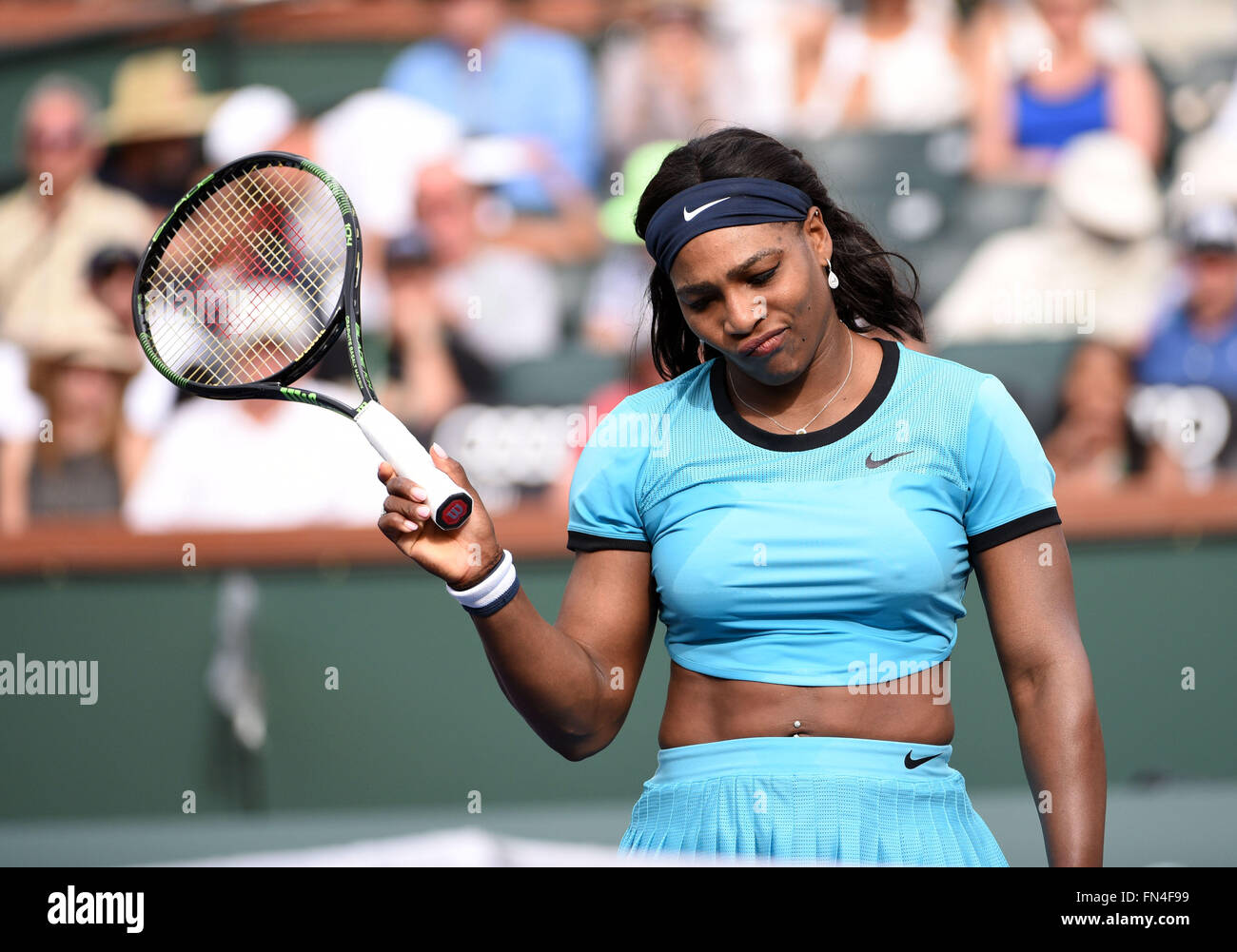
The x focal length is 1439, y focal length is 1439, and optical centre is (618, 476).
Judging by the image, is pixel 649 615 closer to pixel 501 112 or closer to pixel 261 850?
pixel 261 850

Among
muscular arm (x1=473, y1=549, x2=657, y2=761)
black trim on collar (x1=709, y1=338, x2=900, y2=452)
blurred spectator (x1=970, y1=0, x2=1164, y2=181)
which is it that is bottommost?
muscular arm (x1=473, y1=549, x2=657, y2=761)

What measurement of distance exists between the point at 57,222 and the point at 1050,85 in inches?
143

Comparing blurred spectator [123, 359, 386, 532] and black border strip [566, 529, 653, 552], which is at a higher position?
blurred spectator [123, 359, 386, 532]

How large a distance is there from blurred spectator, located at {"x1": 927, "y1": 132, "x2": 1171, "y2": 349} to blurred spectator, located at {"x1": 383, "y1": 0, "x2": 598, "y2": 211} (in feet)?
4.76

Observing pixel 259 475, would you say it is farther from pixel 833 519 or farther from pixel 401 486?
pixel 833 519

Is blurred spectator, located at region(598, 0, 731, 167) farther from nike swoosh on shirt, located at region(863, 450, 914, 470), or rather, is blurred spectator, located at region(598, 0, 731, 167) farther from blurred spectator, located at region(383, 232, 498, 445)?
nike swoosh on shirt, located at region(863, 450, 914, 470)

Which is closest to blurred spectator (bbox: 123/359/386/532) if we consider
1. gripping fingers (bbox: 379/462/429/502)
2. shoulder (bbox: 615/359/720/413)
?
shoulder (bbox: 615/359/720/413)

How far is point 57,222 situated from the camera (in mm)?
5309

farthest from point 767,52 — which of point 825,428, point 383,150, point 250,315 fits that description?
point 825,428

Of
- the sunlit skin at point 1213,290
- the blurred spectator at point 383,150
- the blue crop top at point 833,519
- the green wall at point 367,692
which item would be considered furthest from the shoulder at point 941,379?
the blurred spectator at point 383,150

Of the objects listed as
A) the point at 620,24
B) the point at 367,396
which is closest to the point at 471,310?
the point at 620,24

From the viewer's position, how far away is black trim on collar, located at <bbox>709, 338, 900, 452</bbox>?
197cm

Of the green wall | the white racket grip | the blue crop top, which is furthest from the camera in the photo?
the green wall
